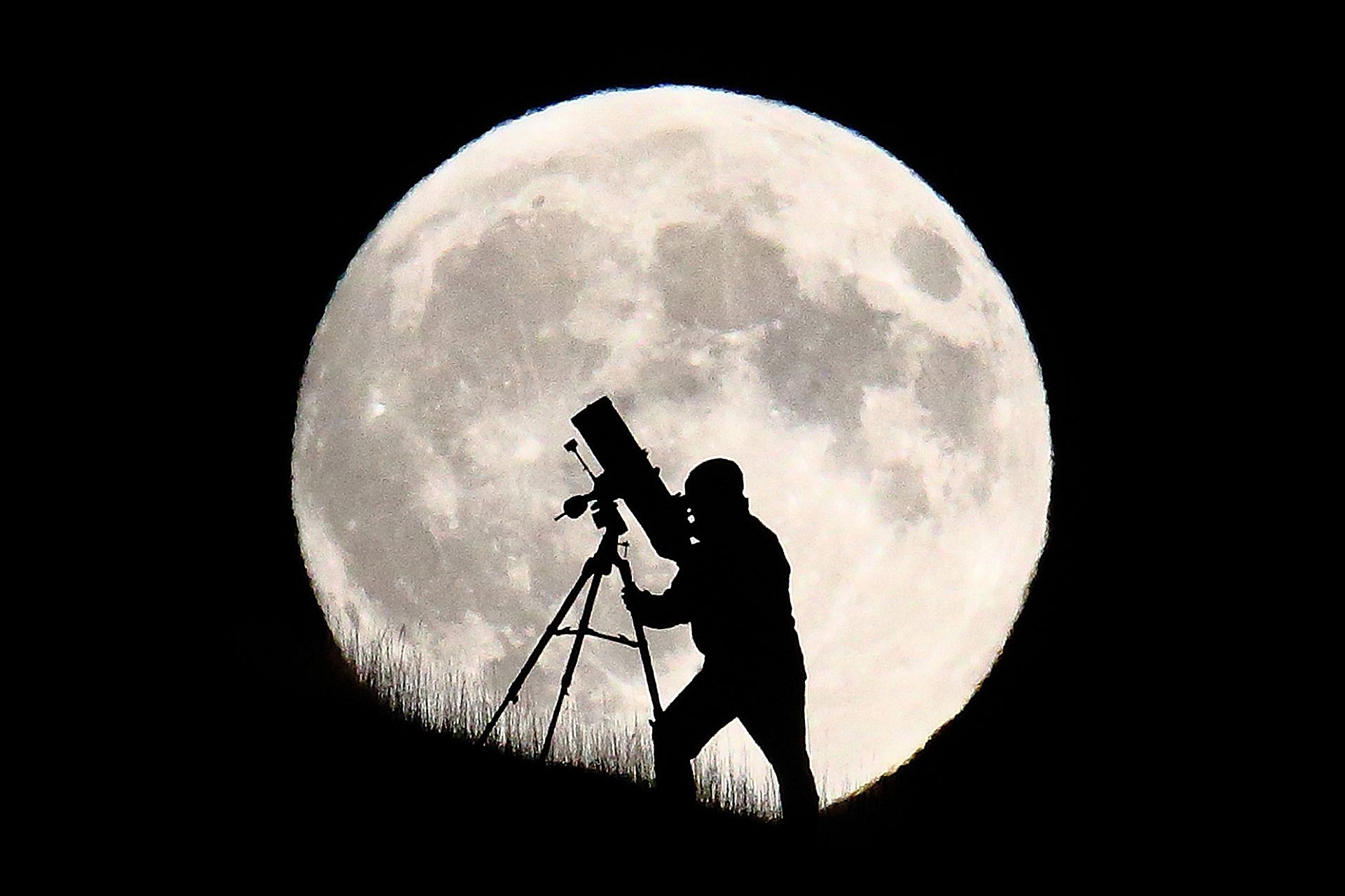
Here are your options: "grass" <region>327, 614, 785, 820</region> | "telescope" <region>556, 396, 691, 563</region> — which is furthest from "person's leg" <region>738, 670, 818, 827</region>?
"telescope" <region>556, 396, 691, 563</region>

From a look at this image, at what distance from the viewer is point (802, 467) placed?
9.75 metres

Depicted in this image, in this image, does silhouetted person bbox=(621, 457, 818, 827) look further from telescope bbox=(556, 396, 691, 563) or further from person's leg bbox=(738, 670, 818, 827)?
telescope bbox=(556, 396, 691, 563)

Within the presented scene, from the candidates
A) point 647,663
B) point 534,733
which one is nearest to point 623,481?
point 647,663

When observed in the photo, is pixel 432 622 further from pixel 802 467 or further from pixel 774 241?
pixel 774 241

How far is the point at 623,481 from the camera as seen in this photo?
7789mm

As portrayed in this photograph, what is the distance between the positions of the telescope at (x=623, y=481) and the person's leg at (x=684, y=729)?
748mm

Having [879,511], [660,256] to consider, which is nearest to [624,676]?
[879,511]

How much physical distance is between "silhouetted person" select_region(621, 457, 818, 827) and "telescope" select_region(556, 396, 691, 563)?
0.28 m

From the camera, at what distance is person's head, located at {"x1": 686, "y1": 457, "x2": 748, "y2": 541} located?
733 centimetres

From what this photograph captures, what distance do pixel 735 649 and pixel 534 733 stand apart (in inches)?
54.6

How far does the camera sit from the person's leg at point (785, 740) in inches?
286

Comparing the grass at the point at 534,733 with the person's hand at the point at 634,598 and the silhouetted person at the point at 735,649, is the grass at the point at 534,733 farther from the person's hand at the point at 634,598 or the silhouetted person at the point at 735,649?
the person's hand at the point at 634,598

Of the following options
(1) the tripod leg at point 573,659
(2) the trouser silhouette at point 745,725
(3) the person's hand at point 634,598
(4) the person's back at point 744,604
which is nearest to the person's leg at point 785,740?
(2) the trouser silhouette at point 745,725

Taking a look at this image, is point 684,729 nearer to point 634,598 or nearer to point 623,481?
point 634,598
